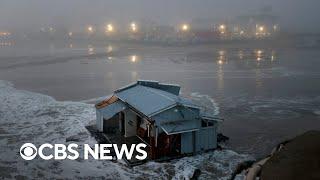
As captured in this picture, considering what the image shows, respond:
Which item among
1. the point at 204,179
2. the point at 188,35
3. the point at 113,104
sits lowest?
the point at 204,179

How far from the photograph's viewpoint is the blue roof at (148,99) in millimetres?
20391

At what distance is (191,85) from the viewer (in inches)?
1764

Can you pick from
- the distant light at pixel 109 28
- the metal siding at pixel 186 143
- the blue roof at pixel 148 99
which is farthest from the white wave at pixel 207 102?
the distant light at pixel 109 28

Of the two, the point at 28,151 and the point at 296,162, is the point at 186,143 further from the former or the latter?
the point at 28,151

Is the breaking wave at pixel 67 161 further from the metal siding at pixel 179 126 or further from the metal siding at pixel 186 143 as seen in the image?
the metal siding at pixel 179 126

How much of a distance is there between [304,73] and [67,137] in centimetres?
4075

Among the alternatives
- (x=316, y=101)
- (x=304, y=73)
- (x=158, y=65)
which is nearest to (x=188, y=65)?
(x=158, y=65)

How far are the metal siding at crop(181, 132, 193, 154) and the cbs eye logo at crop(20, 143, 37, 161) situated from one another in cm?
881

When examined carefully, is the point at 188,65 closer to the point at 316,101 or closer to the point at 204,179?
the point at 316,101

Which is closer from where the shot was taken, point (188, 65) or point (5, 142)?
point (5, 142)

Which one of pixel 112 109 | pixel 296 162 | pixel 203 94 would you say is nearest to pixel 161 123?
pixel 112 109

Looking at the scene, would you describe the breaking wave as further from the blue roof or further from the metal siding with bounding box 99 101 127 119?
the blue roof

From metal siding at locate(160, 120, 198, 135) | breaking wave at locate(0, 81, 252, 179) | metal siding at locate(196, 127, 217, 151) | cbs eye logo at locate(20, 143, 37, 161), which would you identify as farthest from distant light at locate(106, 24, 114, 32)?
metal siding at locate(160, 120, 198, 135)

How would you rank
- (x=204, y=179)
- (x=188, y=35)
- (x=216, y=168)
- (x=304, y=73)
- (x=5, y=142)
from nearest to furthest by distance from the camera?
(x=204, y=179)
(x=216, y=168)
(x=5, y=142)
(x=304, y=73)
(x=188, y=35)
